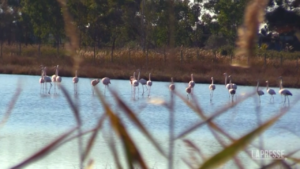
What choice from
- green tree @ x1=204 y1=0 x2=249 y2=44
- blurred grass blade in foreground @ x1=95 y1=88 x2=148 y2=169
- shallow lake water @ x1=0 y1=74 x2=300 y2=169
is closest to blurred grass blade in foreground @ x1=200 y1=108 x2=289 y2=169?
blurred grass blade in foreground @ x1=95 y1=88 x2=148 y2=169

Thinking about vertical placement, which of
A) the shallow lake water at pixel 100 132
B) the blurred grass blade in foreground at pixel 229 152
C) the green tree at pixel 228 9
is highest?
the green tree at pixel 228 9

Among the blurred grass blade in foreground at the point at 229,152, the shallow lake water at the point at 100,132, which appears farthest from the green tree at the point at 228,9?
the blurred grass blade in foreground at the point at 229,152

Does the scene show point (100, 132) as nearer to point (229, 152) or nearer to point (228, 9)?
point (228, 9)

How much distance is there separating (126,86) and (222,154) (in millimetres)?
18121

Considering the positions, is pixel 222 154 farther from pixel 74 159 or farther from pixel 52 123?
pixel 52 123

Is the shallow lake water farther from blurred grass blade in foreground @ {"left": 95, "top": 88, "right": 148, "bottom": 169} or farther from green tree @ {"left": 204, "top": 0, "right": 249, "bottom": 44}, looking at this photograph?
green tree @ {"left": 204, "top": 0, "right": 249, "bottom": 44}

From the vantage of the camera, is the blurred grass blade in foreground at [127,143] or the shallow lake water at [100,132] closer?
the blurred grass blade in foreground at [127,143]

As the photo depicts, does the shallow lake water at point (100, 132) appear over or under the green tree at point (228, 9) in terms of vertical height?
under

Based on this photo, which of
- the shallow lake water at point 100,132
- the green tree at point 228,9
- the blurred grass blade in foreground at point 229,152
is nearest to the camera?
the blurred grass blade in foreground at point 229,152

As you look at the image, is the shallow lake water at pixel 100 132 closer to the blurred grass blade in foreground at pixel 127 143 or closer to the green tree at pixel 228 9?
the blurred grass blade in foreground at pixel 127 143

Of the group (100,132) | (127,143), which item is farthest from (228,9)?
(127,143)

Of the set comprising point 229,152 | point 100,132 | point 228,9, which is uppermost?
point 228,9

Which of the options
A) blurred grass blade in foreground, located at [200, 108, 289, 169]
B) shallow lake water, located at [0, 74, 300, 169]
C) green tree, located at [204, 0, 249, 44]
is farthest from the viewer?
shallow lake water, located at [0, 74, 300, 169]

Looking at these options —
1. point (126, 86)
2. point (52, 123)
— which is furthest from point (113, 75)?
point (52, 123)
